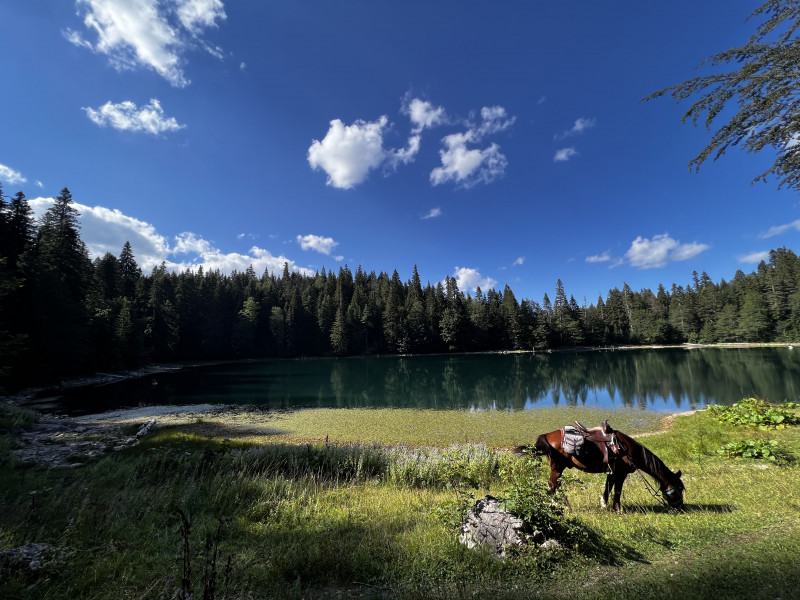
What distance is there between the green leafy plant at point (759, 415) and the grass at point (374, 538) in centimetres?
452

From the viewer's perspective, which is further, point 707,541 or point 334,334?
point 334,334

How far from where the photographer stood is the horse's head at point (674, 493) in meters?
5.68

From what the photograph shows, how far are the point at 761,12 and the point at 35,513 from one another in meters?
14.9

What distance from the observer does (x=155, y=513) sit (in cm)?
551

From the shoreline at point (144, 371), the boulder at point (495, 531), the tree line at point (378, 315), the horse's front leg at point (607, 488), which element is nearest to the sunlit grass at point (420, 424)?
the horse's front leg at point (607, 488)

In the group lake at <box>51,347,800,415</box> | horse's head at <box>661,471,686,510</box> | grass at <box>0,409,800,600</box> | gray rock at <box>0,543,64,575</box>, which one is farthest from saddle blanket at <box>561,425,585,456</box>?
lake at <box>51,347,800,415</box>

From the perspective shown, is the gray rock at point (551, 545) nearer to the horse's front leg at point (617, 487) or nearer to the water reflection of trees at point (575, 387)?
the horse's front leg at point (617, 487)

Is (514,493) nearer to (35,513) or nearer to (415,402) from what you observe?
(35,513)

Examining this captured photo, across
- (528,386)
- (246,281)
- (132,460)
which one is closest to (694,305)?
(528,386)

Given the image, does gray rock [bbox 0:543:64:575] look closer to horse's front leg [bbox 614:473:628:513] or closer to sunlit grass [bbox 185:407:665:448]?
horse's front leg [bbox 614:473:628:513]

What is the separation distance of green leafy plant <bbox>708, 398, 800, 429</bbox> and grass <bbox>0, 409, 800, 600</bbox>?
14.8ft

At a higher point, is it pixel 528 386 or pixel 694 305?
pixel 694 305

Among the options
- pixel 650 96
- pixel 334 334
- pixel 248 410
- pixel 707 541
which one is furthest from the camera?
pixel 334 334

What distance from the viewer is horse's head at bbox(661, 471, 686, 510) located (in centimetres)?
568
